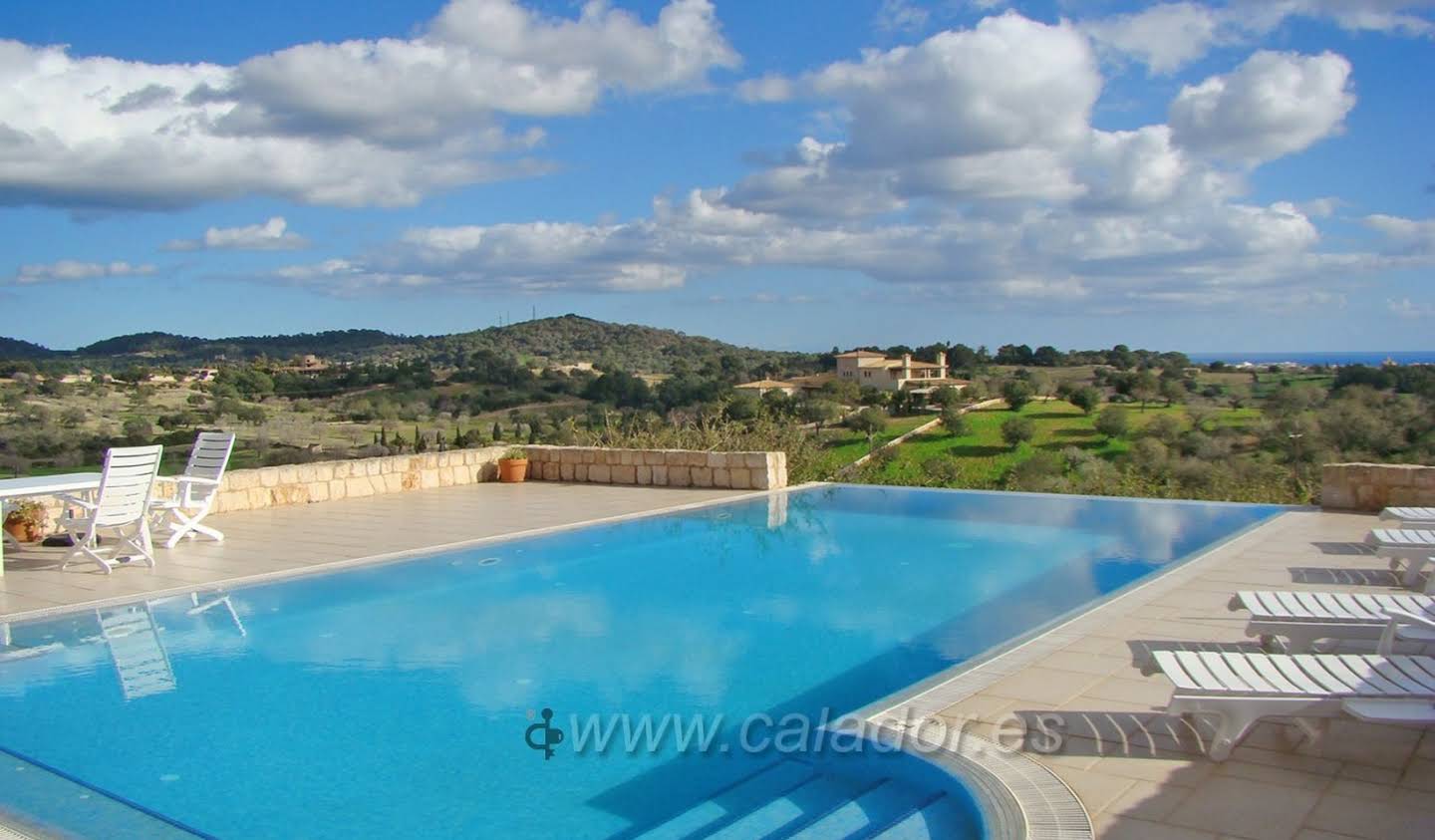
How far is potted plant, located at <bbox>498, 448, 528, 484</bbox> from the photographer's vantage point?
1320 cm

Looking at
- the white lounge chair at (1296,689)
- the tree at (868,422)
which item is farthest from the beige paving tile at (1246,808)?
the tree at (868,422)

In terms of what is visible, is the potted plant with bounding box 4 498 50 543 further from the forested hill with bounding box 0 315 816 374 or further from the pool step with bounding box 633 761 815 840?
the forested hill with bounding box 0 315 816 374

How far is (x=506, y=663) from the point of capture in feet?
18.8

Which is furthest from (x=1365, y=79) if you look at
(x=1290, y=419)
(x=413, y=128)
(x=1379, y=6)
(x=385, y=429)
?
(x=385, y=429)

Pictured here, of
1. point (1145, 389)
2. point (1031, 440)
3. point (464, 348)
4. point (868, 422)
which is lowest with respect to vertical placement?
point (1031, 440)

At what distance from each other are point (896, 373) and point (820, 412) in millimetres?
12835

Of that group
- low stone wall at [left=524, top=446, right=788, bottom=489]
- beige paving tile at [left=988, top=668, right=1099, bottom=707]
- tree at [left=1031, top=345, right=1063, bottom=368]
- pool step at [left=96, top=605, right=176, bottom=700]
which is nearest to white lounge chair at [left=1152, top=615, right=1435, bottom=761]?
beige paving tile at [left=988, top=668, right=1099, bottom=707]

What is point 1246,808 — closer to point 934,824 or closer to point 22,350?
point 934,824

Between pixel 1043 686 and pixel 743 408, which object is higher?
pixel 743 408

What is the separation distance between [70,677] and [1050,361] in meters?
32.0

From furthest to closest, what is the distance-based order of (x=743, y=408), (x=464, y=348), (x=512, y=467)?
(x=464, y=348) < (x=743, y=408) < (x=512, y=467)

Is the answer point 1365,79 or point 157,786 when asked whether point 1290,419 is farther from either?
point 157,786

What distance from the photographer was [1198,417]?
72.1ft

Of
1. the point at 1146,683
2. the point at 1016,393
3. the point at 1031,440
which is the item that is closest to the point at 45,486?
the point at 1146,683
